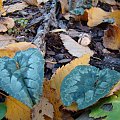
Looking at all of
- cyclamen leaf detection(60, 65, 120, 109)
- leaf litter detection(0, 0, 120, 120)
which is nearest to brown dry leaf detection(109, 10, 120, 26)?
leaf litter detection(0, 0, 120, 120)

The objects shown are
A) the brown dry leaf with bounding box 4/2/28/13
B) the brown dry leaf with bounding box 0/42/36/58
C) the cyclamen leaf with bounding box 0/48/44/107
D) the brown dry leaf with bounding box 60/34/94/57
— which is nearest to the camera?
the cyclamen leaf with bounding box 0/48/44/107

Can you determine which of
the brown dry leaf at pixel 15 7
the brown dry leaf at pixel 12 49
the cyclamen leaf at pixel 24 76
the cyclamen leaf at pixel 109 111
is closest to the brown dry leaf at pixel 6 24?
the brown dry leaf at pixel 15 7

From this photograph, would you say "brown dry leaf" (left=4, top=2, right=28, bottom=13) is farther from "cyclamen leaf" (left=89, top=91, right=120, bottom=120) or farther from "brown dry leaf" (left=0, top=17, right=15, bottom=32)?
"cyclamen leaf" (left=89, top=91, right=120, bottom=120)

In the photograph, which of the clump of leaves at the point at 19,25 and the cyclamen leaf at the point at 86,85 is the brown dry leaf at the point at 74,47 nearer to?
the clump of leaves at the point at 19,25

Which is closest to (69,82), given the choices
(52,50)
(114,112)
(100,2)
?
(114,112)

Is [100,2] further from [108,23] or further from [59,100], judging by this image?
[59,100]

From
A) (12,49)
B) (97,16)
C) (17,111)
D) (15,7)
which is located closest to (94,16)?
(97,16)

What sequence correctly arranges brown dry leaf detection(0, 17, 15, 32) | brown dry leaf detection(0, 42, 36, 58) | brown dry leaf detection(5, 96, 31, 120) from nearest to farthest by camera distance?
brown dry leaf detection(5, 96, 31, 120) < brown dry leaf detection(0, 42, 36, 58) < brown dry leaf detection(0, 17, 15, 32)
